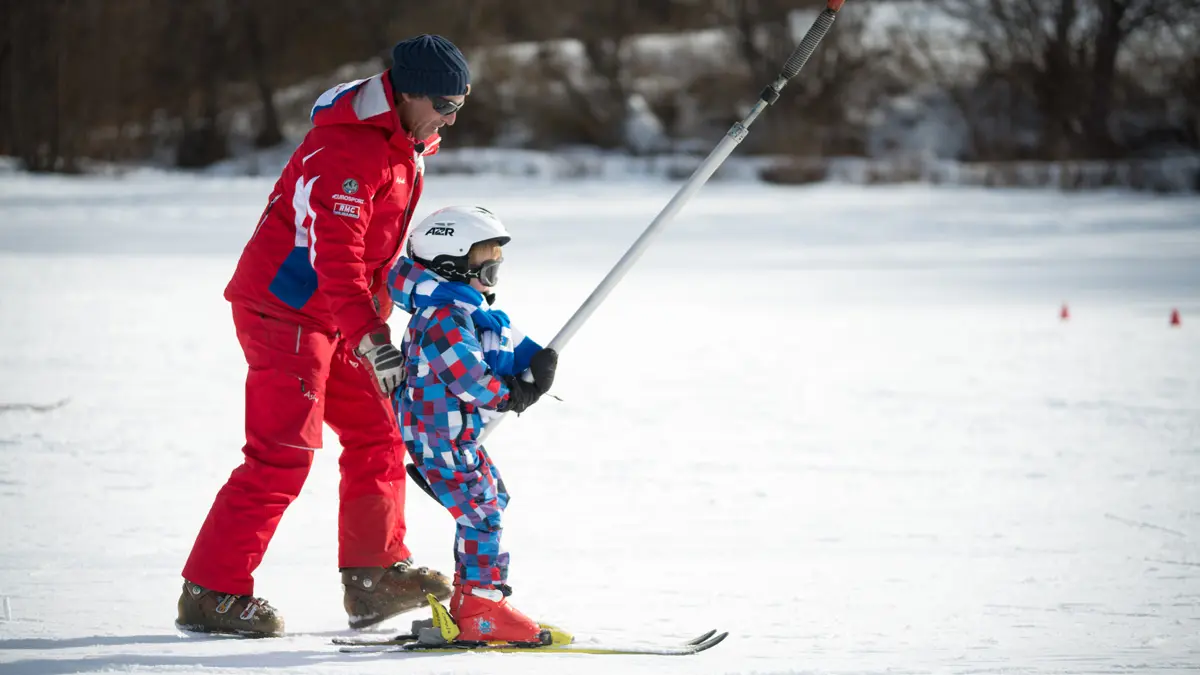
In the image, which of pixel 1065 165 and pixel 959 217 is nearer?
pixel 959 217

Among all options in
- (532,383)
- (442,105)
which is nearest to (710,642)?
(532,383)

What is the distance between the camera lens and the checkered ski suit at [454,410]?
10.5 feet

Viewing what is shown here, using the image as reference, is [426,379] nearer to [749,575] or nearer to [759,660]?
[759,660]

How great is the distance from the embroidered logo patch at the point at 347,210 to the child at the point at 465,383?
15 centimetres

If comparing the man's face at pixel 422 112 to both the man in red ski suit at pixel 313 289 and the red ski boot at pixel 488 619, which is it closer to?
the man in red ski suit at pixel 313 289

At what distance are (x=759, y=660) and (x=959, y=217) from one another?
593 inches

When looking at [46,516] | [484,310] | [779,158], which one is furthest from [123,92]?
[484,310]

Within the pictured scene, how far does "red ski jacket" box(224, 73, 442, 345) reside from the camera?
3.29 metres

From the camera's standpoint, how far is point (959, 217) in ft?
57.9

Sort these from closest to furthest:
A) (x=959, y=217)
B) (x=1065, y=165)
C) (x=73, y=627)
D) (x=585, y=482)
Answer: (x=73, y=627) < (x=585, y=482) < (x=959, y=217) < (x=1065, y=165)

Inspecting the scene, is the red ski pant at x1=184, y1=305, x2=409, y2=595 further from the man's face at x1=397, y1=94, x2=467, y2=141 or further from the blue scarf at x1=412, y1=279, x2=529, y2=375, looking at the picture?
the man's face at x1=397, y1=94, x2=467, y2=141

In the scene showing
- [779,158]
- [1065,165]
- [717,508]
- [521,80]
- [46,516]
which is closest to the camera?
[46,516]

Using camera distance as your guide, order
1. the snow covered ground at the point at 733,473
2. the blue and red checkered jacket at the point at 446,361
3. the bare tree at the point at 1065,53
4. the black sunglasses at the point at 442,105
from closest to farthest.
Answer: the blue and red checkered jacket at the point at 446,361 → the black sunglasses at the point at 442,105 → the snow covered ground at the point at 733,473 → the bare tree at the point at 1065,53

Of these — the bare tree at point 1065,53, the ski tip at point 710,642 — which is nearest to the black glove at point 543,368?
the ski tip at point 710,642
